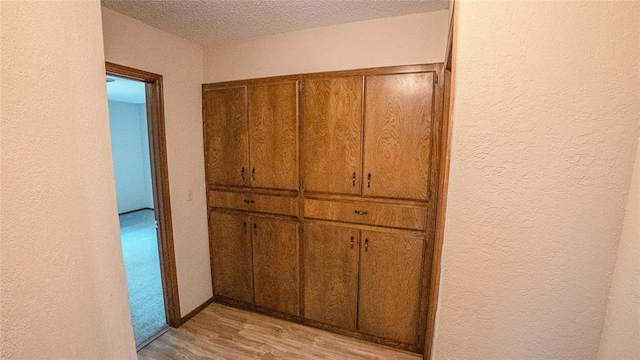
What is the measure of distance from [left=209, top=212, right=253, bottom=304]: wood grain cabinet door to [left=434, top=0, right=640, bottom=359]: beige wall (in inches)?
74.3

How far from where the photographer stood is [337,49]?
6.29 feet

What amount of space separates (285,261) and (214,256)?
2.54ft

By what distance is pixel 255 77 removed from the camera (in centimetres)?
216

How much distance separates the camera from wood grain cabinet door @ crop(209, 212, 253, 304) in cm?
232

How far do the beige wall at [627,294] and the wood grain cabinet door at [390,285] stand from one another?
1.12 meters

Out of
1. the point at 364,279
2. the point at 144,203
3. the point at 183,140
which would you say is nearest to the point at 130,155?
the point at 144,203

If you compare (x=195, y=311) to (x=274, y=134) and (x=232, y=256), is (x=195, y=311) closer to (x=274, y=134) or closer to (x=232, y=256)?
(x=232, y=256)

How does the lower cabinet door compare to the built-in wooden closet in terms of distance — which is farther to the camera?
the lower cabinet door

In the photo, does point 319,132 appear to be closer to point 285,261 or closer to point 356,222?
point 356,222

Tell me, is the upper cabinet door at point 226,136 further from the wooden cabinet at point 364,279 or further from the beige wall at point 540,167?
the beige wall at point 540,167


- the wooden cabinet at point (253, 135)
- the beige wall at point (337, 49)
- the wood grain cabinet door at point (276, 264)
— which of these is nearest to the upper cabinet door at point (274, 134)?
the wooden cabinet at point (253, 135)

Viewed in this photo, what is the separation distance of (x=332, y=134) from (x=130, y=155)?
18.2 ft

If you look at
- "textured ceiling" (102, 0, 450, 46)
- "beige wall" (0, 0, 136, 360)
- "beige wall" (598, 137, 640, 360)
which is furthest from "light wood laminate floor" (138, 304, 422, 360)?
"textured ceiling" (102, 0, 450, 46)

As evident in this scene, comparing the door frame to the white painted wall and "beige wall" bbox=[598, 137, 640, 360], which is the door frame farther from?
the white painted wall
